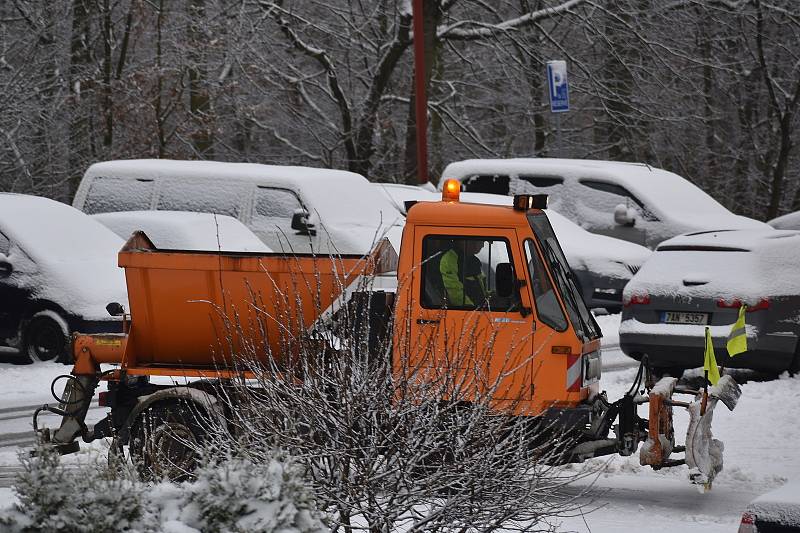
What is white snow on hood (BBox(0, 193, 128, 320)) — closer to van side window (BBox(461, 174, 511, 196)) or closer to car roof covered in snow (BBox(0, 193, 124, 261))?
car roof covered in snow (BBox(0, 193, 124, 261))

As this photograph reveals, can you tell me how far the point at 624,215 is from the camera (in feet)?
61.7

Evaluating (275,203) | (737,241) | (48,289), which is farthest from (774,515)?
(275,203)

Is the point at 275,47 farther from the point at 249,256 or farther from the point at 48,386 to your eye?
the point at 249,256

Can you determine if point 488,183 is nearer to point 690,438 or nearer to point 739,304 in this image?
point 739,304

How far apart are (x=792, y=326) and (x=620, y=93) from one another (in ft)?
50.4

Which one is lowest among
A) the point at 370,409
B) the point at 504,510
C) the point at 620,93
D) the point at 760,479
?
the point at 760,479

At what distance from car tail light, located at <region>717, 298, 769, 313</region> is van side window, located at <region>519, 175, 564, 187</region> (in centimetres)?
755

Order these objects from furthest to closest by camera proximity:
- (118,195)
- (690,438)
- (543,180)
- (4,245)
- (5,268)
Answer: (543,180) → (118,195) → (4,245) → (5,268) → (690,438)

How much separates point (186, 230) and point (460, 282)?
7.45 metres

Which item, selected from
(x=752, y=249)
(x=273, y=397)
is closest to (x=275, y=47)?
(x=752, y=249)

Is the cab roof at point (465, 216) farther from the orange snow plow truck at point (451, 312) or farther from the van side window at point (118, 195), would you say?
the van side window at point (118, 195)

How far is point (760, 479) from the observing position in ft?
29.5

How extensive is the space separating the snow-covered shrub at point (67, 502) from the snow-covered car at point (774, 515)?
2.20 meters

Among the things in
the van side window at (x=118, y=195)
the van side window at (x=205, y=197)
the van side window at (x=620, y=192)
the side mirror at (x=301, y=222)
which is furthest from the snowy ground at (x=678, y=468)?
the van side window at (x=620, y=192)
